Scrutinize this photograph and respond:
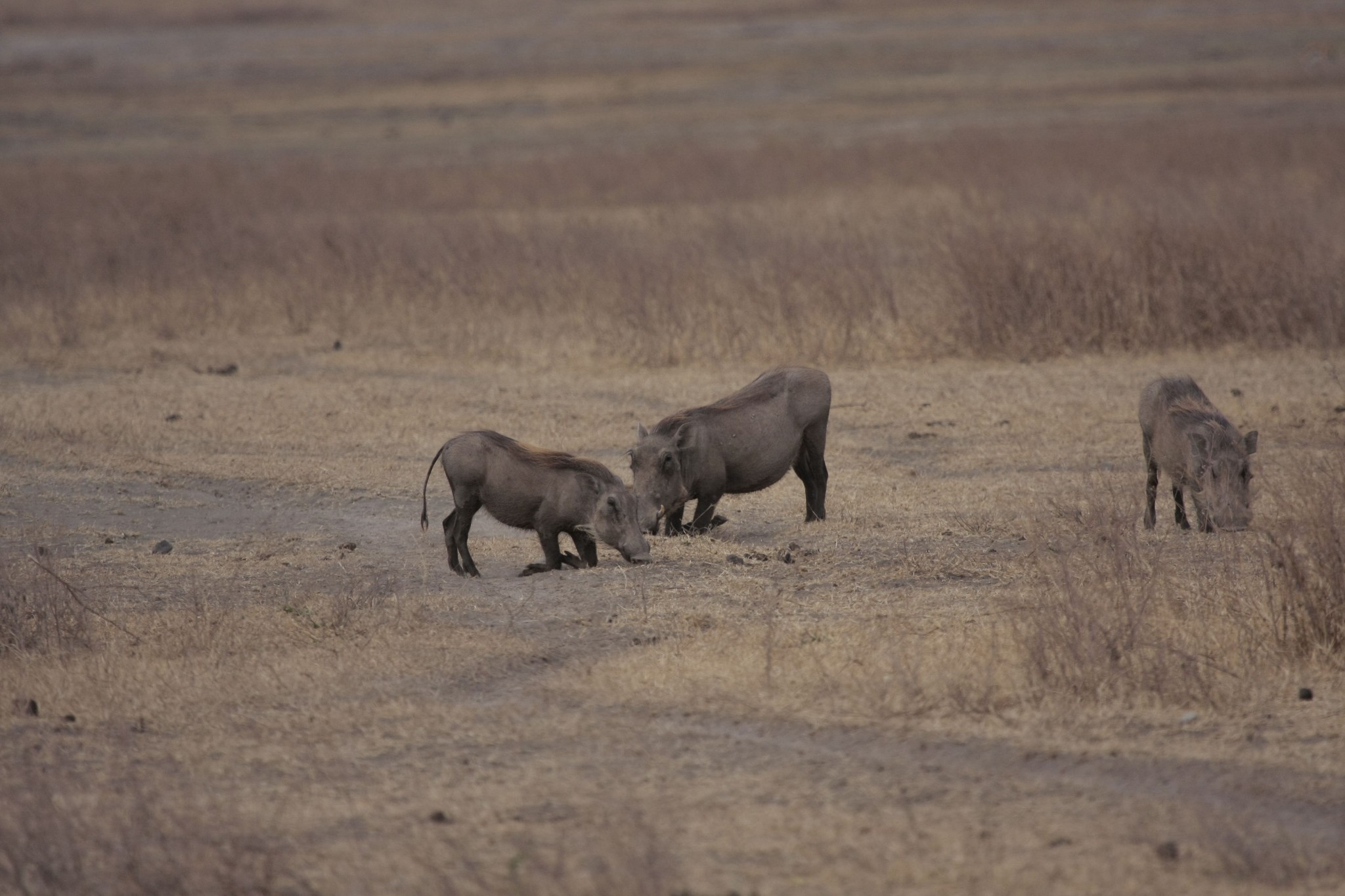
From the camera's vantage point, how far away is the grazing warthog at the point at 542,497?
7.40m

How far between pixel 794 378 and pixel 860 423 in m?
2.25

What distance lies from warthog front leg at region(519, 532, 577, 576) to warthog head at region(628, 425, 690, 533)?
52 centimetres

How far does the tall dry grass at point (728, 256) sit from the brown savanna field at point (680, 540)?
2.6 inches

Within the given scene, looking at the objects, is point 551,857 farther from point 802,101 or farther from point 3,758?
point 802,101

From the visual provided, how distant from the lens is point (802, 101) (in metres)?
36.5

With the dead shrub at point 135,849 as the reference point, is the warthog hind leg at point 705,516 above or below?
below

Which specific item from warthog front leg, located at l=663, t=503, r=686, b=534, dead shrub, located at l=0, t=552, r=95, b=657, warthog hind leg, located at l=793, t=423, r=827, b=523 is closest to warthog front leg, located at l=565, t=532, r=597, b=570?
warthog front leg, located at l=663, t=503, r=686, b=534

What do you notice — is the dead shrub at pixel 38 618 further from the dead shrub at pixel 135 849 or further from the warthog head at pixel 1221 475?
the warthog head at pixel 1221 475

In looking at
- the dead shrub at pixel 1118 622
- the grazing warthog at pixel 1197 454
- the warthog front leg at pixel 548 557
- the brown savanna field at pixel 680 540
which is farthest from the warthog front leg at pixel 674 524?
the grazing warthog at pixel 1197 454

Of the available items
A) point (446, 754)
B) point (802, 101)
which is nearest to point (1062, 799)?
point (446, 754)

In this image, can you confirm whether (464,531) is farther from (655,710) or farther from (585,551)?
(655,710)

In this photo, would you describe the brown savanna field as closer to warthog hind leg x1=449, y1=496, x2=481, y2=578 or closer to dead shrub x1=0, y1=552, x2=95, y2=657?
dead shrub x1=0, y1=552, x2=95, y2=657

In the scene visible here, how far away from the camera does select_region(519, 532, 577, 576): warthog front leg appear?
24.4 ft

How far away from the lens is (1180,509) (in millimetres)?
7922
